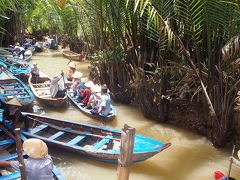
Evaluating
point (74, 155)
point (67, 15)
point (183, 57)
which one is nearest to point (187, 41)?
point (183, 57)

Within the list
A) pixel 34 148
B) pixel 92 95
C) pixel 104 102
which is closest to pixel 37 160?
pixel 34 148

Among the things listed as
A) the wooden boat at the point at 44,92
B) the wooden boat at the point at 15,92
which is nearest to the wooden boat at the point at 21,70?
the wooden boat at the point at 44,92

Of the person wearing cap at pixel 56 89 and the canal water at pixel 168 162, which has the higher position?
the person wearing cap at pixel 56 89

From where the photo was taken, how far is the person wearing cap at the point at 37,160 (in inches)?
102

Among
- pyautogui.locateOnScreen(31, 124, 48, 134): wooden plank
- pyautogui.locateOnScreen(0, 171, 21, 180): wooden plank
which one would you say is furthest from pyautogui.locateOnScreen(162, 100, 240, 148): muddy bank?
pyautogui.locateOnScreen(0, 171, 21, 180): wooden plank

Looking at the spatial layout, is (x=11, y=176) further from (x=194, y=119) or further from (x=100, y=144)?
(x=194, y=119)

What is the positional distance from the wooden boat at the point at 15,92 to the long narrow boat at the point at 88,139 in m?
1.21

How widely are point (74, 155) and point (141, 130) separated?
6.56ft

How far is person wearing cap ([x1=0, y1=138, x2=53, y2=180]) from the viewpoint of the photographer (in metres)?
2.60

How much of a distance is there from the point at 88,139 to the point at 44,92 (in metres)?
3.64

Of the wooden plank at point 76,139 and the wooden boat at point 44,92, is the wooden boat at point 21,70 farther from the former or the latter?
the wooden plank at point 76,139

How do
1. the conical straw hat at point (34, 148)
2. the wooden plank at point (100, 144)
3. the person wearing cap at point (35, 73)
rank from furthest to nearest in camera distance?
the person wearing cap at point (35, 73) → the wooden plank at point (100, 144) → the conical straw hat at point (34, 148)

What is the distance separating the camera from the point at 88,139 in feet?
17.4

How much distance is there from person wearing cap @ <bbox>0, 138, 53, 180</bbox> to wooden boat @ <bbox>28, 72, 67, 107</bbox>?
457cm
